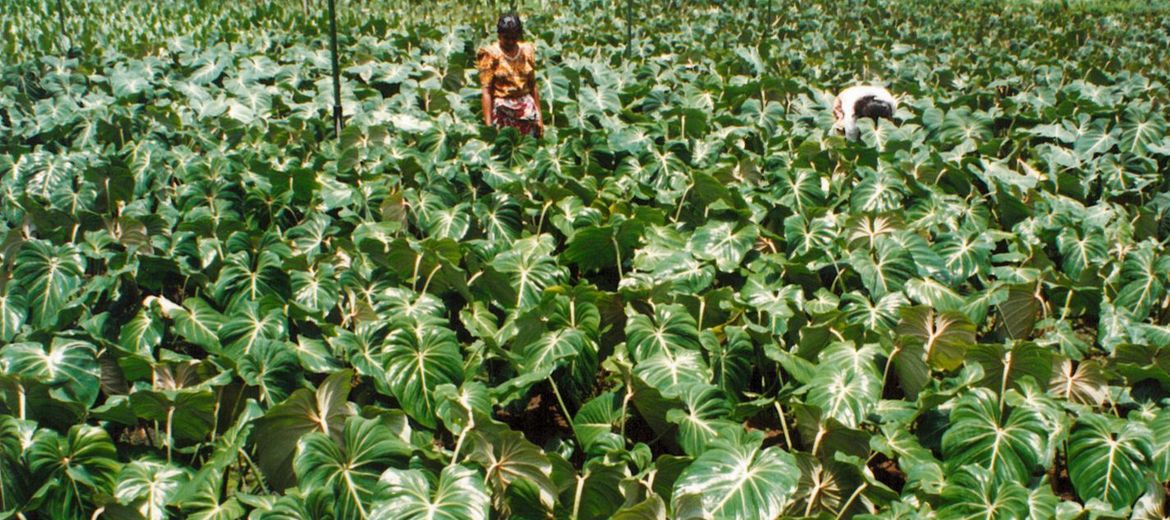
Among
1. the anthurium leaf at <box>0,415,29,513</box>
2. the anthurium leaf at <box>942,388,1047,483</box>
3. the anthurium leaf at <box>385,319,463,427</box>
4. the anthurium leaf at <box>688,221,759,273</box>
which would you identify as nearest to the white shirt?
the anthurium leaf at <box>688,221,759,273</box>

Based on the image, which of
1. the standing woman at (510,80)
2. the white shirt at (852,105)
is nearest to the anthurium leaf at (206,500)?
the standing woman at (510,80)

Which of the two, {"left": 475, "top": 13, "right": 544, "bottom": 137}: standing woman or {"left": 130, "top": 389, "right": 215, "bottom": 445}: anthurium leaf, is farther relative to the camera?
{"left": 475, "top": 13, "right": 544, "bottom": 137}: standing woman

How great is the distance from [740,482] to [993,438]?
1.00m


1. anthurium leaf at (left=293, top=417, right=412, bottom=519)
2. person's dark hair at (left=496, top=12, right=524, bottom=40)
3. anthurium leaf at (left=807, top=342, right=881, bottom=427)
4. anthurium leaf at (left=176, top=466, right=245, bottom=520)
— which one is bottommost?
anthurium leaf at (left=176, top=466, right=245, bottom=520)

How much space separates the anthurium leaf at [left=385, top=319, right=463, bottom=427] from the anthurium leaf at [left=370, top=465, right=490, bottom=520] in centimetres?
68

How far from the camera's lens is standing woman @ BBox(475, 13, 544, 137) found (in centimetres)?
662

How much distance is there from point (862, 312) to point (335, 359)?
2.23 m

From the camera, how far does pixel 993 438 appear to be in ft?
11.5

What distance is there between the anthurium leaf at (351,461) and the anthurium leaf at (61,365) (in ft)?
3.39

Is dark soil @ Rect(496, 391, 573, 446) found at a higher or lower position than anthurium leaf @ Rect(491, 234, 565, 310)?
lower

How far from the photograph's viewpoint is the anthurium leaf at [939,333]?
13.5 feet

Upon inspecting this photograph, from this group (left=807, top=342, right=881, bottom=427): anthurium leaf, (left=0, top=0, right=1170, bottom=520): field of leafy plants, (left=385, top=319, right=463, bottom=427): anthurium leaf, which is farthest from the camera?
(left=385, top=319, right=463, bottom=427): anthurium leaf

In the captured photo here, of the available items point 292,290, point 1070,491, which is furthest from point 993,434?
point 292,290

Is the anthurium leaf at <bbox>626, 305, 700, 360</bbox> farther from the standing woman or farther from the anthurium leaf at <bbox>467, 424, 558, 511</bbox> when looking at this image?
the standing woman
